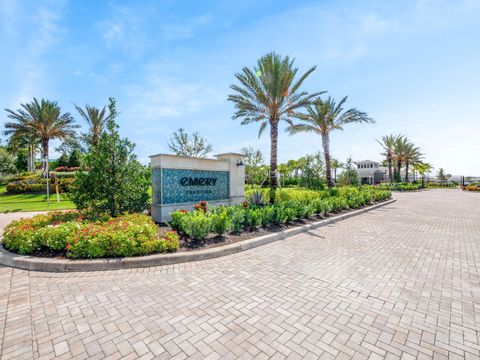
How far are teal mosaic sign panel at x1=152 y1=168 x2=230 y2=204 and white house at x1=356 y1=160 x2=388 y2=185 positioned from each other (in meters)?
53.0

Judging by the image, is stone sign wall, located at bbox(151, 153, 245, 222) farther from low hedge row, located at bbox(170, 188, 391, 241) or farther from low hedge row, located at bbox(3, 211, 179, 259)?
low hedge row, located at bbox(3, 211, 179, 259)

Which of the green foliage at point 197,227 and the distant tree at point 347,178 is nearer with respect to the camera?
the green foliage at point 197,227

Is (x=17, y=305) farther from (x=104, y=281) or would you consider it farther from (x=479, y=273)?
(x=479, y=273)

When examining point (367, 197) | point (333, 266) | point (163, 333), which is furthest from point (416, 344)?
point (367, 197)

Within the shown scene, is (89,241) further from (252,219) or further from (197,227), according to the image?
(252,219)

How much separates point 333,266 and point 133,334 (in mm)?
3998

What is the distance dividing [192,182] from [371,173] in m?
56.6

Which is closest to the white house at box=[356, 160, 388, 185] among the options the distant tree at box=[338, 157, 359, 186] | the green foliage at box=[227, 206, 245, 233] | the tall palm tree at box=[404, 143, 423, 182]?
the tall palm tree at box=[404, 143, 423, 182]

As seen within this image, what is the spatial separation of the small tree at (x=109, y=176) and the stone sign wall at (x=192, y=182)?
3.71 feet

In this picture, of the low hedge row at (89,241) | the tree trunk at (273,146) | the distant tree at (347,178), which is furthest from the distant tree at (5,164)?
the distant tree at (347,178)

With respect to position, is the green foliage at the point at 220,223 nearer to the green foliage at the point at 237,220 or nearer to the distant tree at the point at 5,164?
the green foliage at the point at 237,220

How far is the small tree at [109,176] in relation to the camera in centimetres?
745

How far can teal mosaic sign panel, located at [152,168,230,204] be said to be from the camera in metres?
8.95

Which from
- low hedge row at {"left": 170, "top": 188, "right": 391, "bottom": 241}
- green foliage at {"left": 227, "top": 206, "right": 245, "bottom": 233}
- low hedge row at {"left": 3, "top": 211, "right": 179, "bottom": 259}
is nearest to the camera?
low hedge row at {"left": 3, "top": 211, "right": 179, "bottom": 259}
